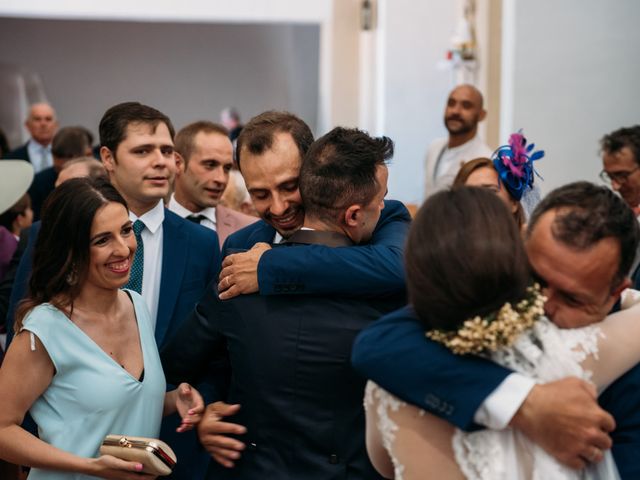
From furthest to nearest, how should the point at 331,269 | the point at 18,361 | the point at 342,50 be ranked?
the point at 342,50
the point at 18,361
the point at 331,269

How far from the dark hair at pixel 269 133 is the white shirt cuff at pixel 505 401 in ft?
3.69

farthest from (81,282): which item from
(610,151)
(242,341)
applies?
(610,151)

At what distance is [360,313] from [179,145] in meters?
2.60

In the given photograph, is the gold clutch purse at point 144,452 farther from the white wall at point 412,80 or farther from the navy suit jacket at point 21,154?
the white wall at point 412,80

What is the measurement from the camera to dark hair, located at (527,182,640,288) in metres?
1.80

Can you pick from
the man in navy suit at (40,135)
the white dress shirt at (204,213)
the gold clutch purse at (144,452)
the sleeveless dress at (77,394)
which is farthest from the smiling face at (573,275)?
the man in navy suit at (40,135)

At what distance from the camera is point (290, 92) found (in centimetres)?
1340

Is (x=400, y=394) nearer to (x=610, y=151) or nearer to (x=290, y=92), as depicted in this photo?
(x=610, y=151)

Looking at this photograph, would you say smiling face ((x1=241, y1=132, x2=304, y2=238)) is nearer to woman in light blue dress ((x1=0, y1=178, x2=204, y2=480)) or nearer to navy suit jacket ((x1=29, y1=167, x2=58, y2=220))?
woman in light blue dress ((x1=0, y1=178, x2=204, y2=480))

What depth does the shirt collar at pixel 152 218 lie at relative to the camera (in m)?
3.61

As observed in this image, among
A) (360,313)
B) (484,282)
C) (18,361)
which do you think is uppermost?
(484,282)

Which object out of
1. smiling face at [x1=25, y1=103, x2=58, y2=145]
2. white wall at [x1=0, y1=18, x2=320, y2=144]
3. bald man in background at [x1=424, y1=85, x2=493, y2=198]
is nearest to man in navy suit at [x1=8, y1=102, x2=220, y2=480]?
bald man in background at [x1=424, y1=85, x2=493, y2=198]

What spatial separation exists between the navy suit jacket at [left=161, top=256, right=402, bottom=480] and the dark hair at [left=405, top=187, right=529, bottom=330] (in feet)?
1.47

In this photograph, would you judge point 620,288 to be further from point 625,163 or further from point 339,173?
point 625,163
